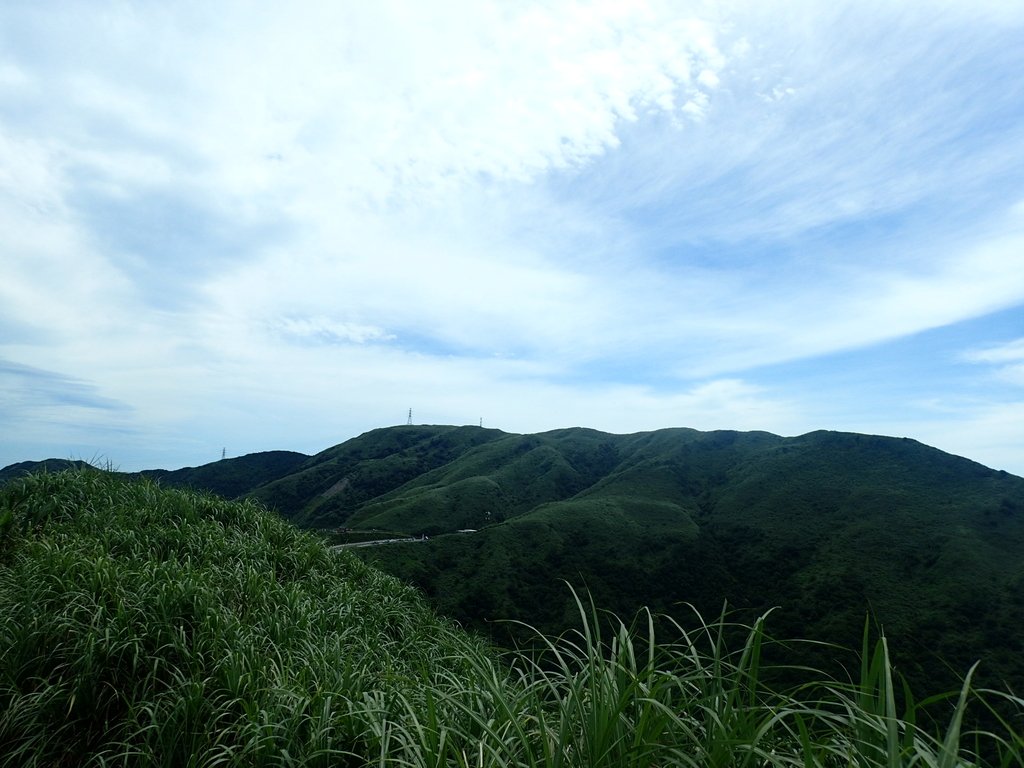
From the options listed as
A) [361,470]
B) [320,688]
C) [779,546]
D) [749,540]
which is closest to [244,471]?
[361,470]

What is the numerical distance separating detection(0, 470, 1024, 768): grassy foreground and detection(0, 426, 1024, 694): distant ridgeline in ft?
44.7

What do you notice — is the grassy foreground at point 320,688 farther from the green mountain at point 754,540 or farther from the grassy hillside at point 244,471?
the grassy hillside at point 244,471

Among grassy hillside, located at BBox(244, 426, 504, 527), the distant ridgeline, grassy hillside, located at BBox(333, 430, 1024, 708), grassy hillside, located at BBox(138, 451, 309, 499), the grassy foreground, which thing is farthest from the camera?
grassy hillside, located at BBox(138, 451, 309, 499)

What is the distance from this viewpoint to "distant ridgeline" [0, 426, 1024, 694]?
44469 millimetres

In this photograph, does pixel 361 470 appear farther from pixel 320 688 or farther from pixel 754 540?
pixel 320 688

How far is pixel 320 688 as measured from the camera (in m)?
4.02

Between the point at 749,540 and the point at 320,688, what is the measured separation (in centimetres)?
6971

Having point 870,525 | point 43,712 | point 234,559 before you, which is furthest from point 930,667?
point 43,712

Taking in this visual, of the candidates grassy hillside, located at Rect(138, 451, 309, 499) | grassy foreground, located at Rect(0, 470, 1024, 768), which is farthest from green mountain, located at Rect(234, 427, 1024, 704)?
grassy hillside, located at Rect(138, 451, 309, 499)

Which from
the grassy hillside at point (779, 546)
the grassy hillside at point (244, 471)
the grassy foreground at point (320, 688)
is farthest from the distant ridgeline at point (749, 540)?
the grassy hillside at point (244, 471)

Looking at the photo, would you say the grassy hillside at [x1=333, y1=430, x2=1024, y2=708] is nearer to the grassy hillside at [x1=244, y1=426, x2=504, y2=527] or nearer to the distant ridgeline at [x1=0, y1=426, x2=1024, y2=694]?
the distant ridgeline at [x1=0, y1=426, x2=1024, y2=694]

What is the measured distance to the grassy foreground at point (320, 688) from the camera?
2473 millimetres

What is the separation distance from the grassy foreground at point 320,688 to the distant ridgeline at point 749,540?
44.7 feet

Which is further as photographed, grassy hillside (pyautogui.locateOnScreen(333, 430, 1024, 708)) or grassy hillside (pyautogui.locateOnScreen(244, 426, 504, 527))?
grassy hillside (pyautogui.locateOnScreen(244, 426, 504, 527))
